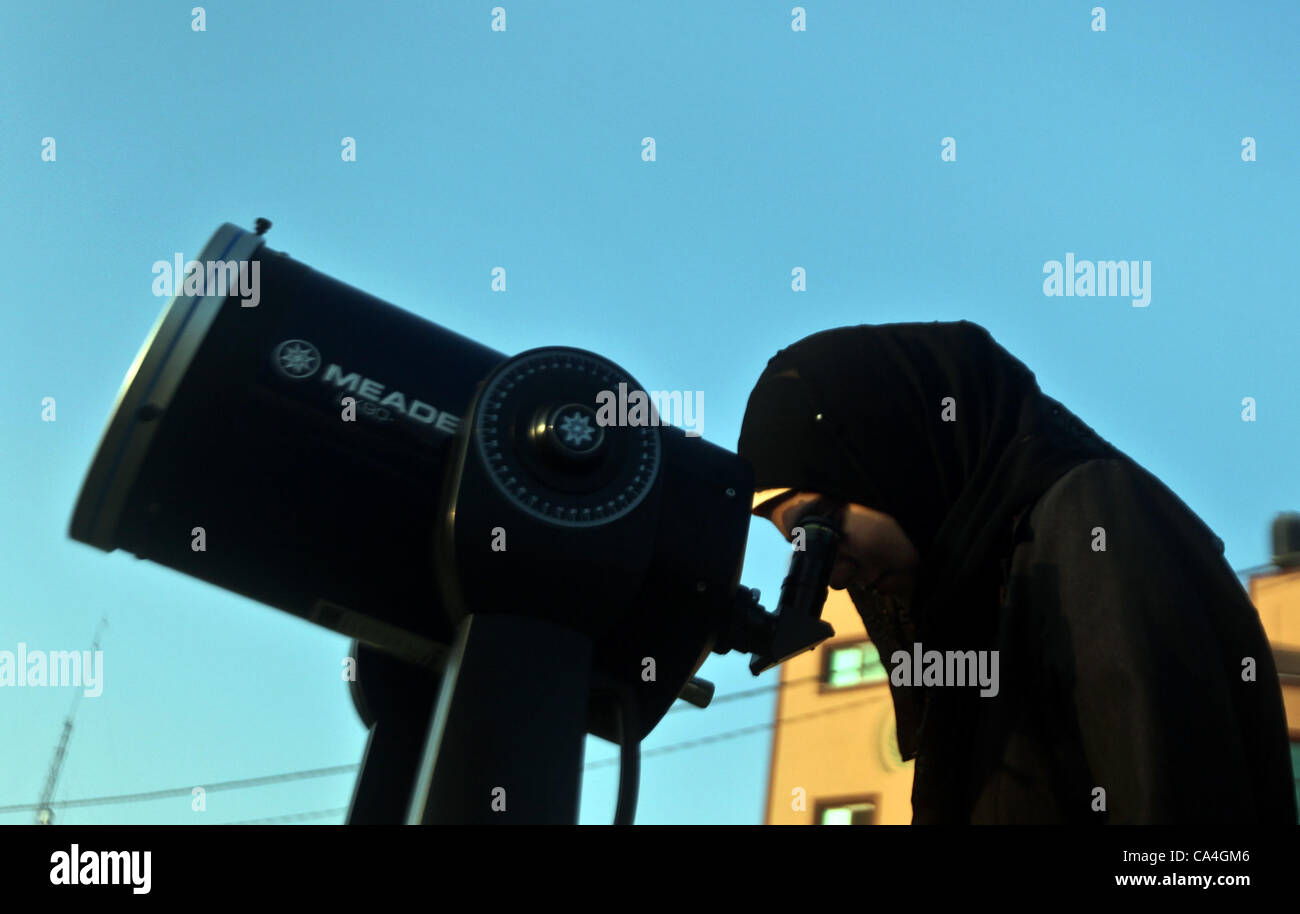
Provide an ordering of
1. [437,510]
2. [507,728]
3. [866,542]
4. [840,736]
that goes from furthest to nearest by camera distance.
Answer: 1. [840,736]
2. [866,542]
3. [437,510]
4. [507,728]

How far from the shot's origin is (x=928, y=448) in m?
2.01

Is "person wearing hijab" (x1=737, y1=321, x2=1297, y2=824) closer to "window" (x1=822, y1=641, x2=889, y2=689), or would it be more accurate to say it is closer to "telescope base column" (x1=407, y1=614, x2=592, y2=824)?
"telescope base column" (x1=407, y1=614, x2=592, y2=824)

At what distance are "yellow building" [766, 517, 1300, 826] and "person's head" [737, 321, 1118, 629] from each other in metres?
11.7

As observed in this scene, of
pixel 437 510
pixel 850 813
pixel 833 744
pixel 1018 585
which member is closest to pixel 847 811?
pixel 850 813

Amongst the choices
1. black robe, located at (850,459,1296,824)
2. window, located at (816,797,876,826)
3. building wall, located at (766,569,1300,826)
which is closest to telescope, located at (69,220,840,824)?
black robe, located at (850,459,1296,824)

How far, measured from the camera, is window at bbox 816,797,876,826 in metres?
14.6

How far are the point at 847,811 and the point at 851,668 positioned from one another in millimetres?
2167

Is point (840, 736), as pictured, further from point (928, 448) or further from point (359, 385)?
point (359, 385)

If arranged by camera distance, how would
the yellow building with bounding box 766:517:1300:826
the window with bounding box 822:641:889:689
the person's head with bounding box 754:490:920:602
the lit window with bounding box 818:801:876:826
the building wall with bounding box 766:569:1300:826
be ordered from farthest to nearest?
1. the window with bounding box 822:641:889:689
2. the lit window with bounding box 818:801:876:826
3. the yellow building with bounding box 766:517:1300:826
4. the building wall with bounding box 766:569:1300:826
5. the person's head with bounding box 754:490:920:602

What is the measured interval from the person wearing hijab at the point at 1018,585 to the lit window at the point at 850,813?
1298cm

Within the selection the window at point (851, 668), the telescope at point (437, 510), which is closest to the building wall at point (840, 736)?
the window at point (851, 668)

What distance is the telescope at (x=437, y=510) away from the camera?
1404mm

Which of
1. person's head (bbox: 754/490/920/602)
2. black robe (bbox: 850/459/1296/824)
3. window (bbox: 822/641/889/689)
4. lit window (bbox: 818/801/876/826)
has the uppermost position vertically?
window (bbox: 822/641/889/689)
